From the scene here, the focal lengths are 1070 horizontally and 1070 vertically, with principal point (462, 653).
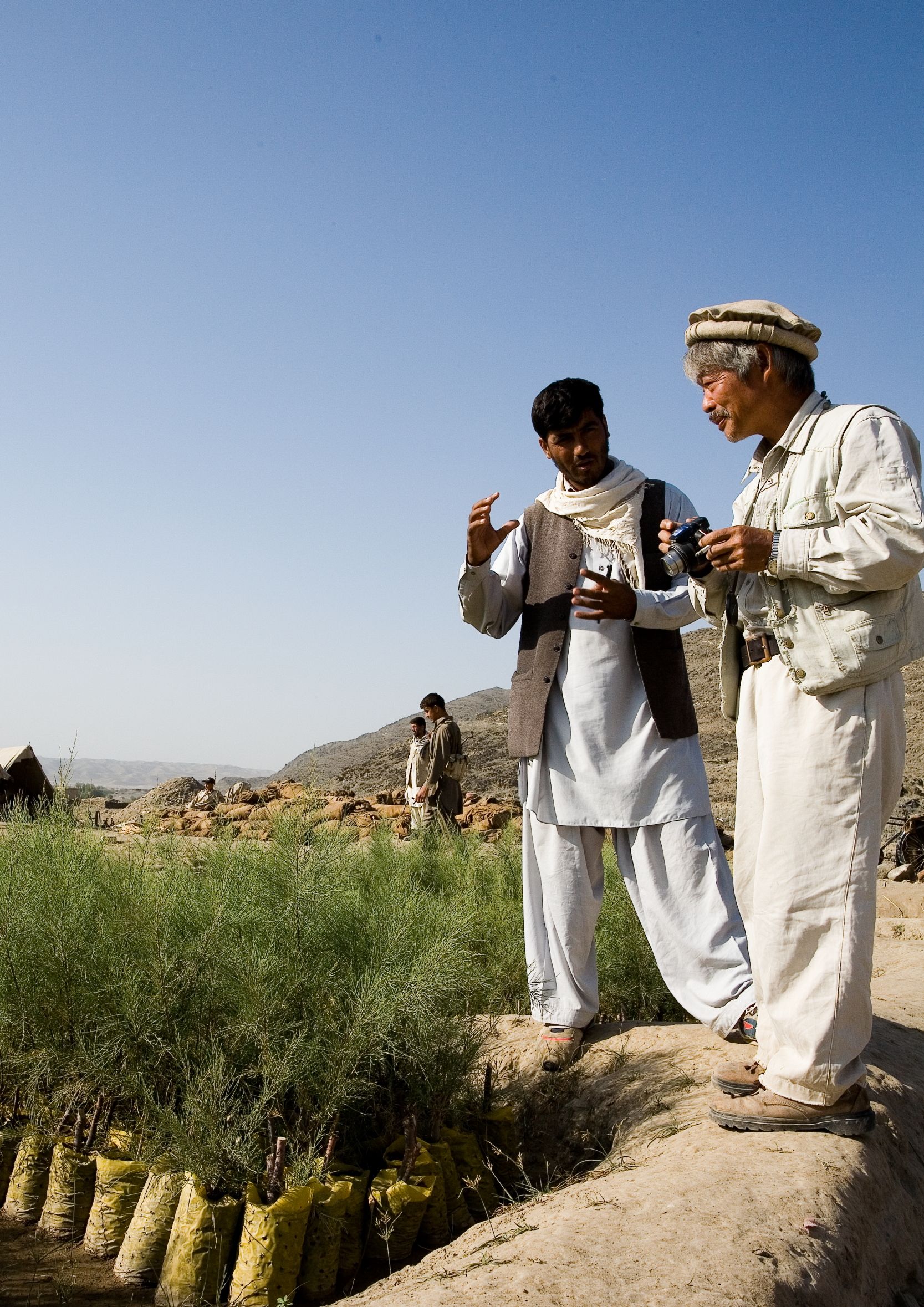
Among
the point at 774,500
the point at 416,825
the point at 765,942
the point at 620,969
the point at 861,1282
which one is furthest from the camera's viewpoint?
the point at 416,825

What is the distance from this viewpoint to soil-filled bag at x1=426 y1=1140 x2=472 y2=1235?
2.79m

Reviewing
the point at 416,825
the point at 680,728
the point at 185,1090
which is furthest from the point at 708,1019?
the point at 416,825

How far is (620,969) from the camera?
4.45 m

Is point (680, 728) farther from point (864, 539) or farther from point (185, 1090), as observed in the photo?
point (185, 1090)

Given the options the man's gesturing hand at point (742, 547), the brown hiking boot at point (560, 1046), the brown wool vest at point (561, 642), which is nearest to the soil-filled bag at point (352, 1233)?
the brown hiking boot at point (560, 1046)

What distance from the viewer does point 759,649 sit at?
2.67 m

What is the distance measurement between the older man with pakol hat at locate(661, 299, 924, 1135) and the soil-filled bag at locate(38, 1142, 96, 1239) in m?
1.64

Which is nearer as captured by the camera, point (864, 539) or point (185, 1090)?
point (864, 539)

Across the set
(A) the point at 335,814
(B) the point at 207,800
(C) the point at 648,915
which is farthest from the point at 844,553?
(B) the point at 207,800

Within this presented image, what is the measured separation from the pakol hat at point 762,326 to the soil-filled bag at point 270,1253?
2297 millimetres

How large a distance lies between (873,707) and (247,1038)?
1.80 metres

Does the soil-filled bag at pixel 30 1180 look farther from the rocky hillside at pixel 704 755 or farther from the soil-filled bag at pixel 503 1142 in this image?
the rocky hillside at pixel 704 755

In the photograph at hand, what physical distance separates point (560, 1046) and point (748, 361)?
2216mm

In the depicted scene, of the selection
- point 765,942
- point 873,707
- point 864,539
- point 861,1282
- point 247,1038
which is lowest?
point 861,1282
